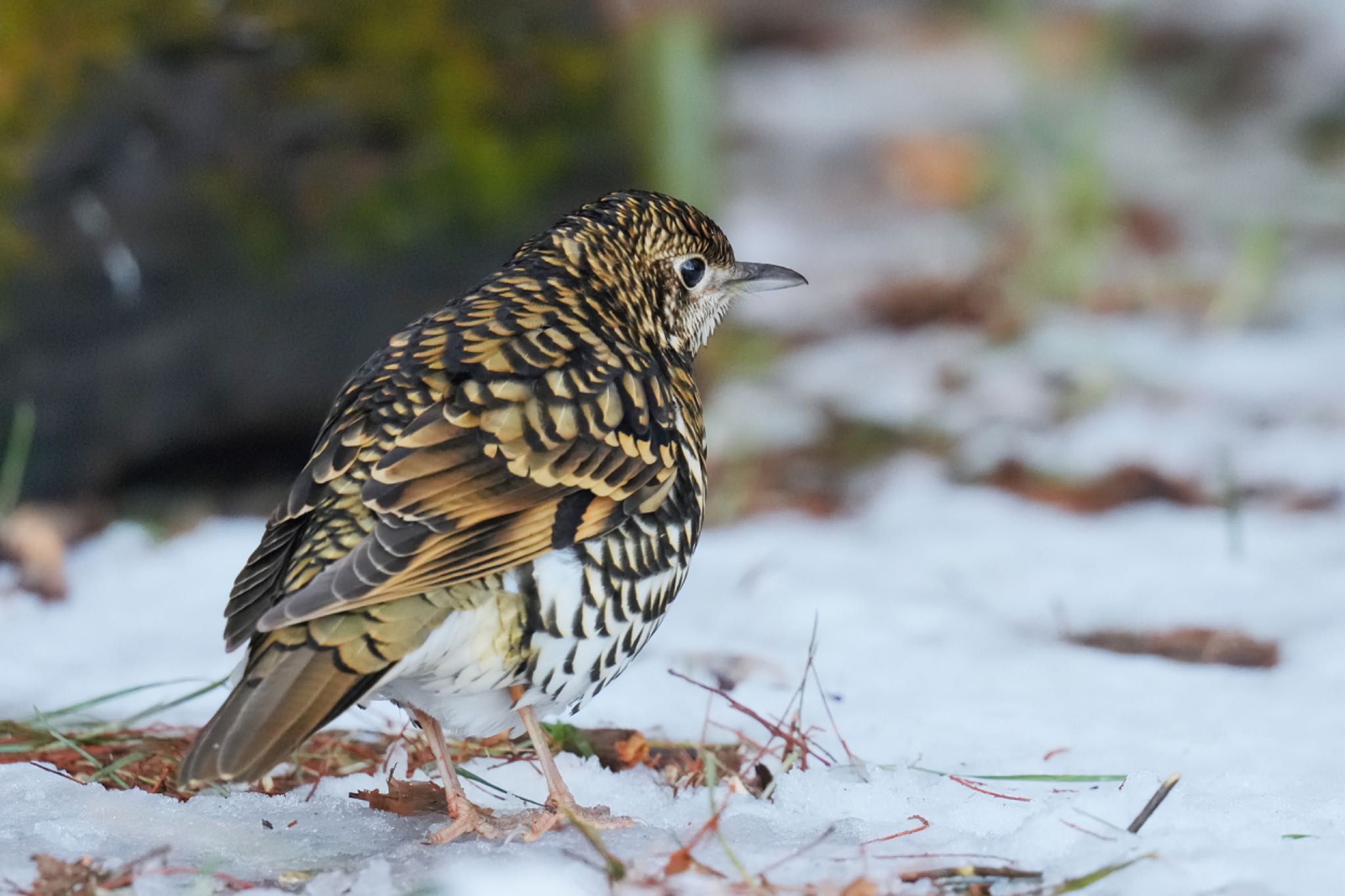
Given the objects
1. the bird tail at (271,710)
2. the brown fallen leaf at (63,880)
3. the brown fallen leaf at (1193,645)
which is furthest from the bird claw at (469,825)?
the brown fallen leaf at (1193,645)

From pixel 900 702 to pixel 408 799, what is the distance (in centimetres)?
130

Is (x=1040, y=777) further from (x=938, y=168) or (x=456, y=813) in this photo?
(x=938, y=168)

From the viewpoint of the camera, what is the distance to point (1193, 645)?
4336 millimetres

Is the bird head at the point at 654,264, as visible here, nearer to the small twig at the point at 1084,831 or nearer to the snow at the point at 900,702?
the snow at the point at 900,702

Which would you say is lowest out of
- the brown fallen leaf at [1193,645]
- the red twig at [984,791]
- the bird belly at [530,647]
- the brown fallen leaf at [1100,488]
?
the brown fallen leaf at [1100,488]

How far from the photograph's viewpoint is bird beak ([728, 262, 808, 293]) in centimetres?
381

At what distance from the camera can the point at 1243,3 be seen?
11820 mm

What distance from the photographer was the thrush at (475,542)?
8.64 ft

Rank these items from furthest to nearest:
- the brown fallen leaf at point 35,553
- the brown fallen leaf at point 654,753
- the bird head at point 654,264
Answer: the brown fallen leaf at point 35,553 < the bird head at point 654,264 < the brown fallen leaf at point 654,753

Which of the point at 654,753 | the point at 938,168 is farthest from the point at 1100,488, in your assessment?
the point at 938,168

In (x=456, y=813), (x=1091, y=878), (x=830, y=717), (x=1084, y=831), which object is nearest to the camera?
(x=1091, y=878)

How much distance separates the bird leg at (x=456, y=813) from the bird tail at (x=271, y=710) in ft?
1.15

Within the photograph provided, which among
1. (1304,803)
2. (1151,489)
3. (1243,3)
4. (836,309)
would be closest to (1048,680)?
(1304,803)

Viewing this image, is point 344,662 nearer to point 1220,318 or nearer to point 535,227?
point 535,227
